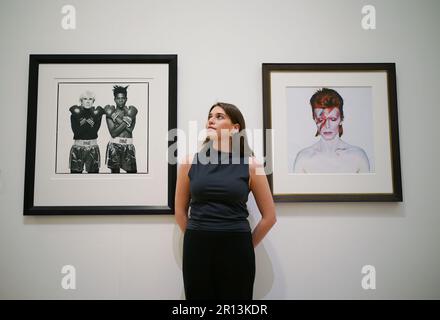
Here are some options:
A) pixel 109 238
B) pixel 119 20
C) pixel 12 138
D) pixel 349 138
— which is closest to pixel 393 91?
pixel 349 138

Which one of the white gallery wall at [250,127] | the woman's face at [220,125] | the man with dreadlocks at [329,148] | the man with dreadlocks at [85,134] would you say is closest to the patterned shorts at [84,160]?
the man with dreadlocks at [85,134]

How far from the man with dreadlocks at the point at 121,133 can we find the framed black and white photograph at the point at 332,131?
716 millimetres

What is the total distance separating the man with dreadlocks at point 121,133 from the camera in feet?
4.44

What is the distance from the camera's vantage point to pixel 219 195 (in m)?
1.10

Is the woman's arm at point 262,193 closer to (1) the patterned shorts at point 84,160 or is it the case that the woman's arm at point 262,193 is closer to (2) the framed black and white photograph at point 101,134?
(2) the framed black and white photograph at point 101,134

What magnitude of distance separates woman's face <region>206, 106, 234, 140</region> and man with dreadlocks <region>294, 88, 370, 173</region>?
428mm

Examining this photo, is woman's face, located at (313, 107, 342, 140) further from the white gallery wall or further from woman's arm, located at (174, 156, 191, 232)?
woman's arm, located at (174, 156, 191, 232)

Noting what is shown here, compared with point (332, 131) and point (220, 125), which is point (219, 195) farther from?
point (332, 131)

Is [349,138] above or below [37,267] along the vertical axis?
above

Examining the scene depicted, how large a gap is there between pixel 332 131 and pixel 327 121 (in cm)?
6

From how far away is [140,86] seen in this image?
138 centimetres

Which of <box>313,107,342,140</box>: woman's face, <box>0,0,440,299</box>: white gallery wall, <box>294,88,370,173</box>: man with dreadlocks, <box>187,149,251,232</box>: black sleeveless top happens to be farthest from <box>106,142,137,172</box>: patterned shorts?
<box>313,107,342,140</box>: woman's face

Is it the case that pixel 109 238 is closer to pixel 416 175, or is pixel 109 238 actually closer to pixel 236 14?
pixel 236 14
